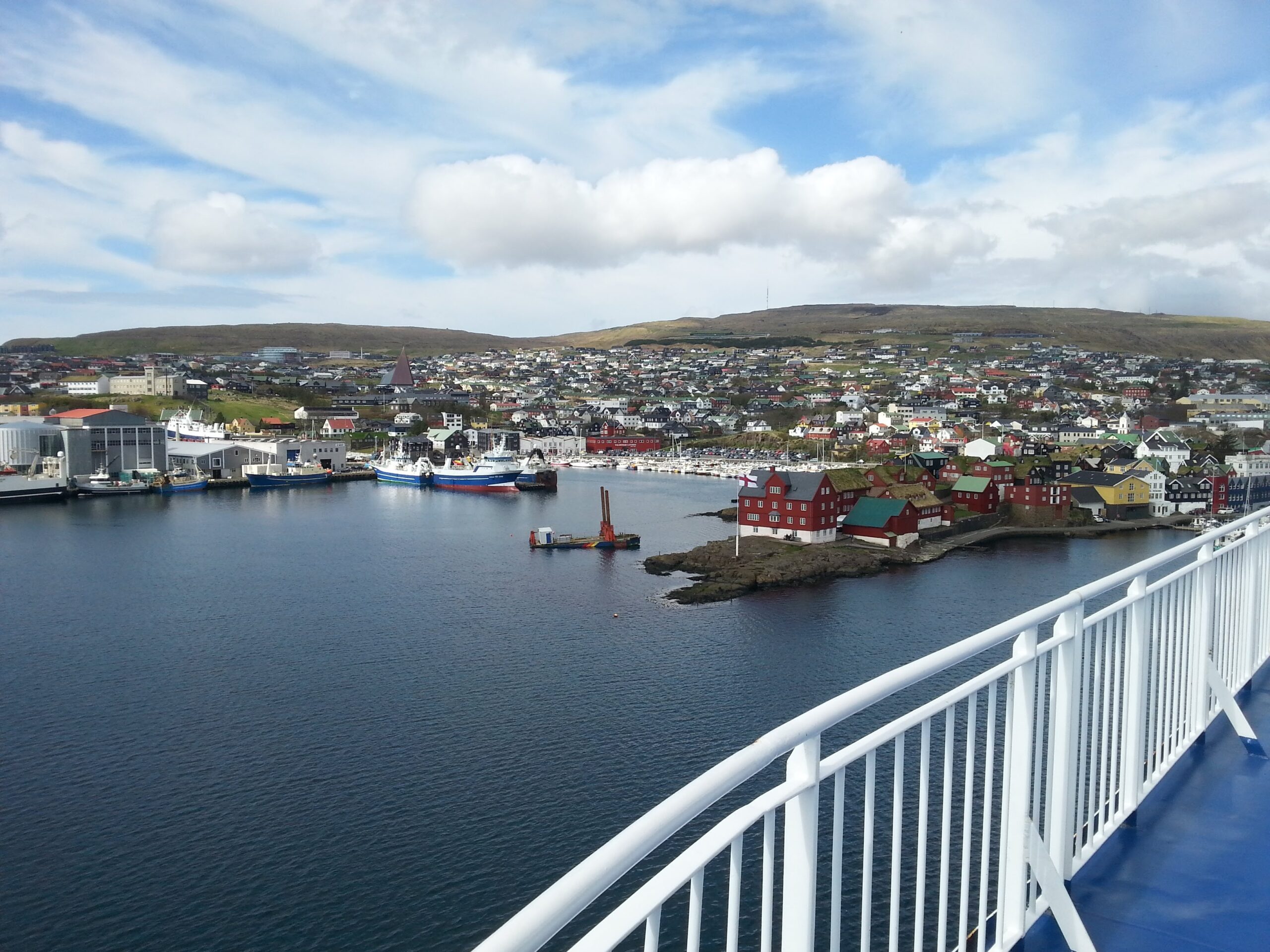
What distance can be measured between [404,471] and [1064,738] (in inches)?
923

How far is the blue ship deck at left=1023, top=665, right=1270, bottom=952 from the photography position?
788 mm

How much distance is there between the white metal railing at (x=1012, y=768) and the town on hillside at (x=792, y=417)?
11362mm

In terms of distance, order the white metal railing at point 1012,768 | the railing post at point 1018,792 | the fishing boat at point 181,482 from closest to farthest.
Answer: the white metal railing at point 1012,768, the railing post at point 1018,792, the fishing boat at point 181,482

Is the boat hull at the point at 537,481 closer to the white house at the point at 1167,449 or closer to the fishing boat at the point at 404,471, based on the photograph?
the fishing boat at the point at 404,471

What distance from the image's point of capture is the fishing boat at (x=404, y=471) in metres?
23.2

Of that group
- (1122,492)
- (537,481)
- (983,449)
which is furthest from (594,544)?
(983,449)

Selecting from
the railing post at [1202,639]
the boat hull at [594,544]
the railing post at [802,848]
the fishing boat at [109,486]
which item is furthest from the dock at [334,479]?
the railing post at [802,848]

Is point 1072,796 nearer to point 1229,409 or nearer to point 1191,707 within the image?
point 1191,707

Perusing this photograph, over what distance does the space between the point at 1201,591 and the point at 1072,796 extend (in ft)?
1.72

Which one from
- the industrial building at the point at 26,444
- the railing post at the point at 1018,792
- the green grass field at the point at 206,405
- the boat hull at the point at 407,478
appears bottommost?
the boat hull at the point at 407,478

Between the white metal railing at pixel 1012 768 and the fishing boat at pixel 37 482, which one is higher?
the white metal railing at pixel 1012 768

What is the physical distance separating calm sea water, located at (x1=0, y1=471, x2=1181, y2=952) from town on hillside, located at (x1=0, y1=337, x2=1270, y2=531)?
3.04 m

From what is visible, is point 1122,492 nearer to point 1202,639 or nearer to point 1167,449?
point 1167,449

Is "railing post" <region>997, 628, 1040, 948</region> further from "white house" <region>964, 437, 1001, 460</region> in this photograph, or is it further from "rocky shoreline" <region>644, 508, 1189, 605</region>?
"white house" <region>964, 437, 1001, 460</region>
